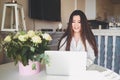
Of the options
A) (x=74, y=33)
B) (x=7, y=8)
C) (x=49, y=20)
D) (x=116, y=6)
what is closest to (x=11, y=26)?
(x=7, y=8)

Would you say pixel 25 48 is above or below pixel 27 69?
above

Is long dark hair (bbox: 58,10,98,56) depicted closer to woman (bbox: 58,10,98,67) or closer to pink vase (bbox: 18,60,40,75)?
woman (bbox: 58,10,98,67)

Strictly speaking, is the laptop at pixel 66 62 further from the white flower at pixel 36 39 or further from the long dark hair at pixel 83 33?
the long dark hair at pixel 83 33

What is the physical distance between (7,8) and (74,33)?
175 cm

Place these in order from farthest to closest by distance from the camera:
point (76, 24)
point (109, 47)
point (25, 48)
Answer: point (109, 47) < point (76, 24) < point (25, 48)

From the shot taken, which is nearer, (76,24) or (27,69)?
(27,69)

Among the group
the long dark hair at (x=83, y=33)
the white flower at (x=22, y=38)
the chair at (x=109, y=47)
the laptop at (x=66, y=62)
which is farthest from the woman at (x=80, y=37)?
the chair at (x=109, y=47)

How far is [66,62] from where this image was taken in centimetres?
125

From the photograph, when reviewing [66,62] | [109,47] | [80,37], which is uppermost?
[80,37]

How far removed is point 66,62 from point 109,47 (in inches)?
71.8

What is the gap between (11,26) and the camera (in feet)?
9.79

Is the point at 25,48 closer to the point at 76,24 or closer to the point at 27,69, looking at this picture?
the point at 27,69

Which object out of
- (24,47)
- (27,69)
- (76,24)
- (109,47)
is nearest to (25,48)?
(24,47)

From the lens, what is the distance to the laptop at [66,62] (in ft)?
3.99
